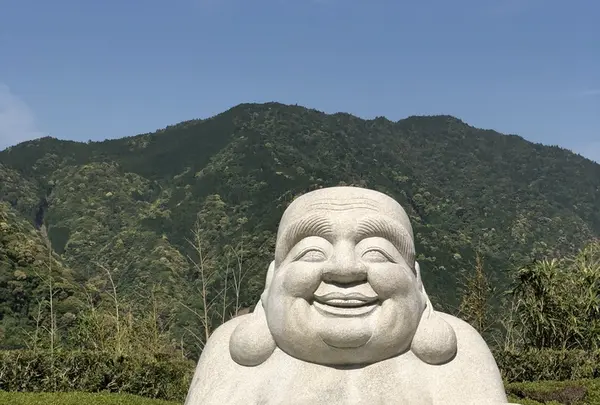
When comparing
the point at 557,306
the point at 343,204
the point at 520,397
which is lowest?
the point at 520,397

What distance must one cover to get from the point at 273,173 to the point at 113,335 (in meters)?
27.3

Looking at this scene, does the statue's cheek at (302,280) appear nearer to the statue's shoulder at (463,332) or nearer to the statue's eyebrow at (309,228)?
the statue's eyebrow at (309,228)

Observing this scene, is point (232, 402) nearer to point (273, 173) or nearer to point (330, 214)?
point (330, 214)

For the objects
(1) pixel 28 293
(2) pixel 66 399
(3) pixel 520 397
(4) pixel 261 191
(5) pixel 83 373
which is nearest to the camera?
(2) pixel 66 399

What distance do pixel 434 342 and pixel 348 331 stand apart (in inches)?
19.9

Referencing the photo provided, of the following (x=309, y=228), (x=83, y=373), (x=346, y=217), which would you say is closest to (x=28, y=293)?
(x=83, y=373)

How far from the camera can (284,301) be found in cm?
341

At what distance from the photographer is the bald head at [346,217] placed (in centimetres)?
346

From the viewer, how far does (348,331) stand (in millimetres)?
3295

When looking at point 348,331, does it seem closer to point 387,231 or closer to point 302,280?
point 302,280

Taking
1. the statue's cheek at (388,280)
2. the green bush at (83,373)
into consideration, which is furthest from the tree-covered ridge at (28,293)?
the statue's cheek at (388,280)

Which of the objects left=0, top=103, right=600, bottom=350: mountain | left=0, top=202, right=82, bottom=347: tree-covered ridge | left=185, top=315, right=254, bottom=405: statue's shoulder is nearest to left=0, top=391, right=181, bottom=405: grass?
left=185, top=315, right=254, bottom=405: statue's shoulder

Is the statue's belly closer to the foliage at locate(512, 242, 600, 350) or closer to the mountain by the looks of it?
the foliage at locate(512, 242, 600, 350)

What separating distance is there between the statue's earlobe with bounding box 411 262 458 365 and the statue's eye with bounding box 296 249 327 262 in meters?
0.65
